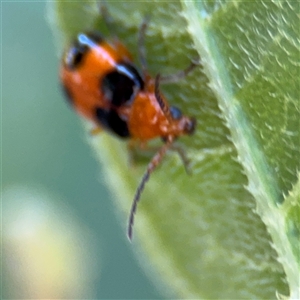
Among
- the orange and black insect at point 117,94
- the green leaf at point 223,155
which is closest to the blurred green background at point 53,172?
the orange and black insect at point 117,94

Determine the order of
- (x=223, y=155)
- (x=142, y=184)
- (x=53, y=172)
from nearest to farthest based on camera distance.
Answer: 1. (x=223, y=155)
2. (x=142, y=184)
3. (x=53, y=172)

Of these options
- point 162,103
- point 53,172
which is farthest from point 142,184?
point 53,172

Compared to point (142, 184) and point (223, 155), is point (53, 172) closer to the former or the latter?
point (142, 184)

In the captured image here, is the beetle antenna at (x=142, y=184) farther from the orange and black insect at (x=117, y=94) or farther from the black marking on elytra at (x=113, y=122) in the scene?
the black marking on elytra at (x=113, y=122)

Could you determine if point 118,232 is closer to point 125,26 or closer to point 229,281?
point 229,281

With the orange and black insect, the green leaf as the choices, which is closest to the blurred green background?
the orange and black insect

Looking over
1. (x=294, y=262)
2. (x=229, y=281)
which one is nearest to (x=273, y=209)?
(x=294, y=262)

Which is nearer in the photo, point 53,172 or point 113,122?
point 113,122
